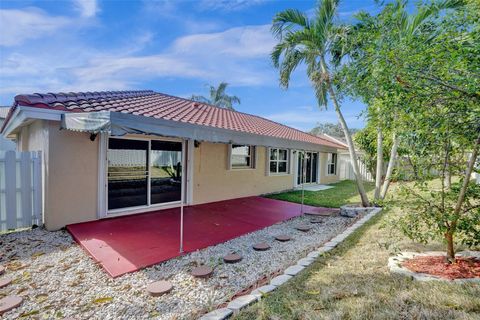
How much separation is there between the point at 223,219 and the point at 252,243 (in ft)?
8.50

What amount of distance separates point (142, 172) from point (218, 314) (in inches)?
278

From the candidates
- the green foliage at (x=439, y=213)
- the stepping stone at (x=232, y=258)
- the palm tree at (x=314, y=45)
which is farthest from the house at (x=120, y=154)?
the green foliage at (x=439, y=213)

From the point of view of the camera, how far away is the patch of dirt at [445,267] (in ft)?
15.3

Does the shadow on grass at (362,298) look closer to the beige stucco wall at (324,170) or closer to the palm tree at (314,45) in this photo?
the palm tree at (314,45)

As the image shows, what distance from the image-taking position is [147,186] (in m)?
9.88

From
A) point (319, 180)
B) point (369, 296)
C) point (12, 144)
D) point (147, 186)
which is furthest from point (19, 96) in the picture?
point (12, 144)

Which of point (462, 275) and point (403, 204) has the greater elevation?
point (403, 204)

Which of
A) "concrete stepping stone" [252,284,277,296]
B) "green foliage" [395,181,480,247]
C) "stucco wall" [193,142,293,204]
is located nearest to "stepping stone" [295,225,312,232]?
"green foliage" [395,181,480,247]

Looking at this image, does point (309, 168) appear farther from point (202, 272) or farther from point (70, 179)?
point (202, 272)

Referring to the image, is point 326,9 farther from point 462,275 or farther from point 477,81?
point 462,275

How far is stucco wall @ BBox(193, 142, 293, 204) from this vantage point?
11.8 metres

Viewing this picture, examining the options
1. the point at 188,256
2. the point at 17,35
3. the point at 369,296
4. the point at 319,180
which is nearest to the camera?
the point at 369,296

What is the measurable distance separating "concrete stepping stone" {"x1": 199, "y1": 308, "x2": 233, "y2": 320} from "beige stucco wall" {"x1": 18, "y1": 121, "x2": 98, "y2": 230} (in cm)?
646

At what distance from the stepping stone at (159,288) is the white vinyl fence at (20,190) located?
5459 mm
